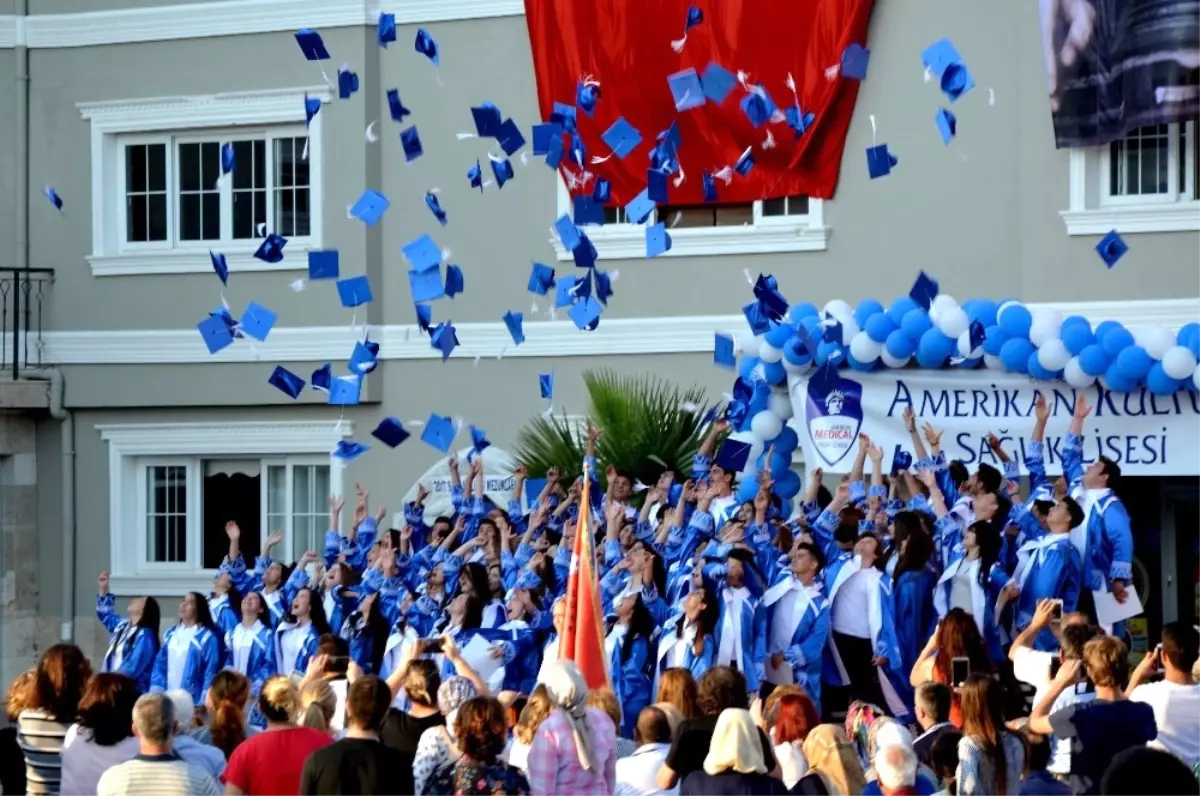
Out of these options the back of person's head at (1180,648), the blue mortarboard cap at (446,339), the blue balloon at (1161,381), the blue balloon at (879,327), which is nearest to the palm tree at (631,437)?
the blue mortarboard cap at (446,339)

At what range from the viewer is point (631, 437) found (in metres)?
15.0

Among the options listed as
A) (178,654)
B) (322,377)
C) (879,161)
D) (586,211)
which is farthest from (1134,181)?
(178,654)

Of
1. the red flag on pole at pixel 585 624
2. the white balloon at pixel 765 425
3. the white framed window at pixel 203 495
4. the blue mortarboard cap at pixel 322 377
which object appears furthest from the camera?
the white framed window at pixel 203 495

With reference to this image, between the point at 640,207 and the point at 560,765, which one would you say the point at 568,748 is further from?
the point at 640,207

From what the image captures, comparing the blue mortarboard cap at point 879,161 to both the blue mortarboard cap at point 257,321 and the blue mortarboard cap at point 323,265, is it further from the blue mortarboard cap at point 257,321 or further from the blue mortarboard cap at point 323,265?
the blue mortarboard cap at point 257,321

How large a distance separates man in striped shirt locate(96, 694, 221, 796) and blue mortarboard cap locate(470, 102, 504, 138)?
354 inches

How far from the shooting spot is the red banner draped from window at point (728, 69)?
1619 centimetres

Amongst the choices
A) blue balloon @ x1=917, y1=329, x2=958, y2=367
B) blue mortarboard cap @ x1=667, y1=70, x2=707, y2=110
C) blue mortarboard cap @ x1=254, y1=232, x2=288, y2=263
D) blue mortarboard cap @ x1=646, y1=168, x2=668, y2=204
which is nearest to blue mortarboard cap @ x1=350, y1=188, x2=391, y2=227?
blue mortarboard cap @ x1=254, y1=232, x2=288, y2=263

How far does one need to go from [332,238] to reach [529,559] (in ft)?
17.8

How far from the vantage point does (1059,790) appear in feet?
22.1

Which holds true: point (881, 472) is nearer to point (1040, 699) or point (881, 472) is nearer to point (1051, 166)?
point (1051, 166)

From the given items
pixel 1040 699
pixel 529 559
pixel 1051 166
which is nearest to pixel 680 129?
pixel 1051 166

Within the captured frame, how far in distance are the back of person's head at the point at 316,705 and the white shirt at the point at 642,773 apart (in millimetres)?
1093

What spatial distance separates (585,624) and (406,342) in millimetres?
7268
